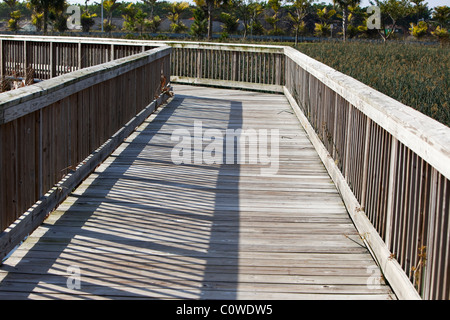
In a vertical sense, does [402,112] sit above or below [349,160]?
above

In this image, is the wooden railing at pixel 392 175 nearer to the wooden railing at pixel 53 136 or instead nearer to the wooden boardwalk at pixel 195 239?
the wooden boardwalk at pixel 195 239

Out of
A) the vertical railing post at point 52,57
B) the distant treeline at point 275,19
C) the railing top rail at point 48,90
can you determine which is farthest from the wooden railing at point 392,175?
the distant treeline at point 275,19

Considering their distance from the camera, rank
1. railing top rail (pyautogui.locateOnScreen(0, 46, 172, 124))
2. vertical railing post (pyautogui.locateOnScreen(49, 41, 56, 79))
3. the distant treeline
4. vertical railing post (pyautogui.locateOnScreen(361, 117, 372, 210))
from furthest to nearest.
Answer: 1. the distant treeline
2. vertical railing post (pyautogui.locateOnScreen(49, 41, 56, 79))
3. vertical railing post (pyautogui.locateOnScreen(361, 117, 372, 210))
4. railing top rail (pyautogui.locateOnScreen(0, 46, 172, 124))

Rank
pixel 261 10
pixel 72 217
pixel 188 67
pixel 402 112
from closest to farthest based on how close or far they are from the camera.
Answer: pixel 402 112
pixel 72 217
pixel 188 67
pixel 261 10

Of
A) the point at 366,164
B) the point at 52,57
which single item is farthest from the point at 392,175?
the point at 52,57

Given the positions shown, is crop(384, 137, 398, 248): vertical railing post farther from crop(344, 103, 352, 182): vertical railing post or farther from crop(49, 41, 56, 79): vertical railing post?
crop(49, 41, 56, 79): vertical railing post

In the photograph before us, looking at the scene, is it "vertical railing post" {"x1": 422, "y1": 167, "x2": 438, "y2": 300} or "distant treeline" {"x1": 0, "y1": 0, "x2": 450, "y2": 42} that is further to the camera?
"distant treeline" {"x1": 0, "y1": 0, "x2": 450, "y2": 42}

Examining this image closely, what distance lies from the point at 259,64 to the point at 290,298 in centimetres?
1151

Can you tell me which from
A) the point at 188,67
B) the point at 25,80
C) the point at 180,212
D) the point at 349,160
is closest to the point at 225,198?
the point at 180,212

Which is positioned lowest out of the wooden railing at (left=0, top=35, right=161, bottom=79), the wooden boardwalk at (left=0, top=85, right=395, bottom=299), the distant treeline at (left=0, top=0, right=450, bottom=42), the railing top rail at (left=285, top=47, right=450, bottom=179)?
the wooden boardwalk at (left=0, top=85, right=395, bottom=299)

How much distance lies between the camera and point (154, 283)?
160 inches

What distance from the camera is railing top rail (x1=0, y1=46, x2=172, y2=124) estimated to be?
4.31 m

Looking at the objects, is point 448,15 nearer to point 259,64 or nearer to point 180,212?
point 259,64

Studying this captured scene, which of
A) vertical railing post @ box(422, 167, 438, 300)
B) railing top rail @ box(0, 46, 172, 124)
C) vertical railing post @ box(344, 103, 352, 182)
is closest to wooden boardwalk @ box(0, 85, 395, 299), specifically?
vertical railing post @ box(344, 103, 352, 182)
